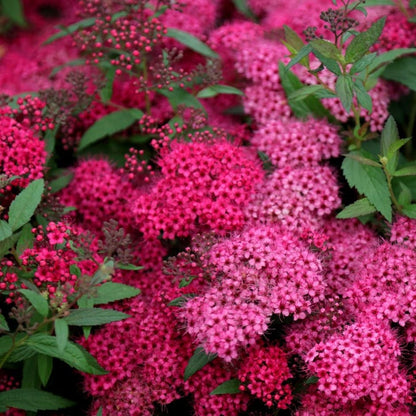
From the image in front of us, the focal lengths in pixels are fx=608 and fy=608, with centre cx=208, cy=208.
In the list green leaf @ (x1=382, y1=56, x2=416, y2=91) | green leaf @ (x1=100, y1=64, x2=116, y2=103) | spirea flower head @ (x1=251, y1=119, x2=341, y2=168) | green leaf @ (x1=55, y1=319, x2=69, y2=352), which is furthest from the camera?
green leaf @ (x1=100, y1=64, x2=116, y2=103)

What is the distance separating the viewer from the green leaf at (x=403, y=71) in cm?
252

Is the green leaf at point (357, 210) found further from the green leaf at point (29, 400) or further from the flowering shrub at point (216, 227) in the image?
the green leaf at point (29, 400)

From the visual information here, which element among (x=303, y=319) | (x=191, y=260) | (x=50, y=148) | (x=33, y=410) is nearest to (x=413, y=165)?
(x=303, y=319)

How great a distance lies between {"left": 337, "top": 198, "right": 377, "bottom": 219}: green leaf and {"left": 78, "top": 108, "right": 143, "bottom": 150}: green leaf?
3.15 ft

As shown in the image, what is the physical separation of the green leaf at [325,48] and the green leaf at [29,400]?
1.45m

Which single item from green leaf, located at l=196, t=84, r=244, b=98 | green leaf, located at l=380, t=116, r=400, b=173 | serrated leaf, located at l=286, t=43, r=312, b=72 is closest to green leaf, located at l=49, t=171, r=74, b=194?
green leaf, located at l=196, t=84, r=244, b=98

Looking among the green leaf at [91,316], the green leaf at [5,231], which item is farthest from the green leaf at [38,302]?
the green leaf at [5,231]

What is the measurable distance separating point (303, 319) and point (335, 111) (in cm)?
90

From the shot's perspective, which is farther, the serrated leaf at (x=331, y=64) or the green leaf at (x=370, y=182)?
the green leaf at (x=370, y=182)

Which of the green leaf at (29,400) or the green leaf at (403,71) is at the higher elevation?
the green leaf at (403,71)

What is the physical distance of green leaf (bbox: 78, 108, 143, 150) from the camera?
102 inches

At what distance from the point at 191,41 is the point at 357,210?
1084 millimetres

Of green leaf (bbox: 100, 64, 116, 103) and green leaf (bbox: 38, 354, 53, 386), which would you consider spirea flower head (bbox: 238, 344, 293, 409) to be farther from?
green leaf (bbox: 100, 64, 116, 103)

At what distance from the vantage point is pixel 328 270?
88.5 inches
